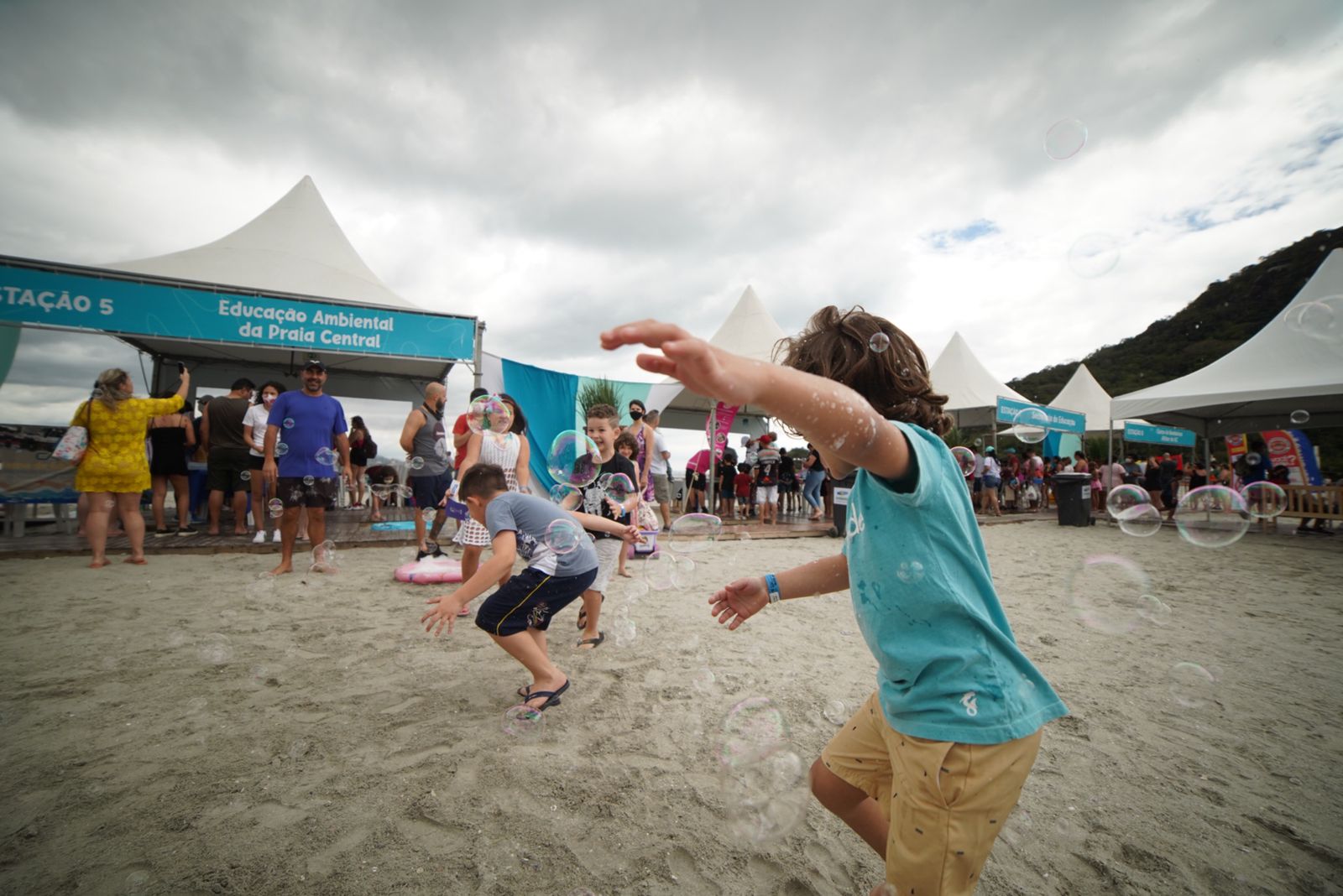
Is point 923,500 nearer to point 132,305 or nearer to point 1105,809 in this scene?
point 1105,809

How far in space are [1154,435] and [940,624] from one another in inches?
1127

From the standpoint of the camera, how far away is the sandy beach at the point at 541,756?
170 centimetres

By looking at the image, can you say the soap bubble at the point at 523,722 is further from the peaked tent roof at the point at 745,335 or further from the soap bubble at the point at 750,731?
the peaked tent roof at the point at 745,335

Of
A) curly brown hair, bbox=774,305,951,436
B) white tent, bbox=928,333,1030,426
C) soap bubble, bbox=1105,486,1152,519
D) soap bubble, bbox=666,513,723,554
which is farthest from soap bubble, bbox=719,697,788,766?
white tent, bbox=928,333,1030,426

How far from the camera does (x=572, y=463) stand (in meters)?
4.22

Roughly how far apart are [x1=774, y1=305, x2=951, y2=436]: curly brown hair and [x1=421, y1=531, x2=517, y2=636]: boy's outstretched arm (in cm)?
165

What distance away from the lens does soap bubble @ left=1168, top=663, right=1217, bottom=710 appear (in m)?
3.02

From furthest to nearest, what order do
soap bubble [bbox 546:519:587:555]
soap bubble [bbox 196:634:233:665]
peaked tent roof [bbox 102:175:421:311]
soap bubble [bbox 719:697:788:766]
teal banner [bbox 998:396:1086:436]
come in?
1. teal banner [bbox 998:396:1086:436]
2. peaked tent roof [bbox 102:175:421:311]
3. soap bubble [bbox 196:634:233:665]
4. soap bubble [bbox 546:519:587:555]
5. soap bubble [bbox 719:697:788:766]

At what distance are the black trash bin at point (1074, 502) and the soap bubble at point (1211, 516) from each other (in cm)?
912

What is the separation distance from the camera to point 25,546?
5.97m

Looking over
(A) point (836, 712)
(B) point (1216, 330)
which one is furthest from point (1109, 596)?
(B) point (1216, 330)


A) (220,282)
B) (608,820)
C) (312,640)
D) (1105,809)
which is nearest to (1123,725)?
(1105,809)

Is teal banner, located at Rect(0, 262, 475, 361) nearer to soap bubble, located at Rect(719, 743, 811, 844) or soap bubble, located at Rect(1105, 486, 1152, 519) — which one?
soap bubble, located at Rect(719, 743, 811, 844)

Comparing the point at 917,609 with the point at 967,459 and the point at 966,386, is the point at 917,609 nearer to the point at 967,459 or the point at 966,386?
the point at 967,459
